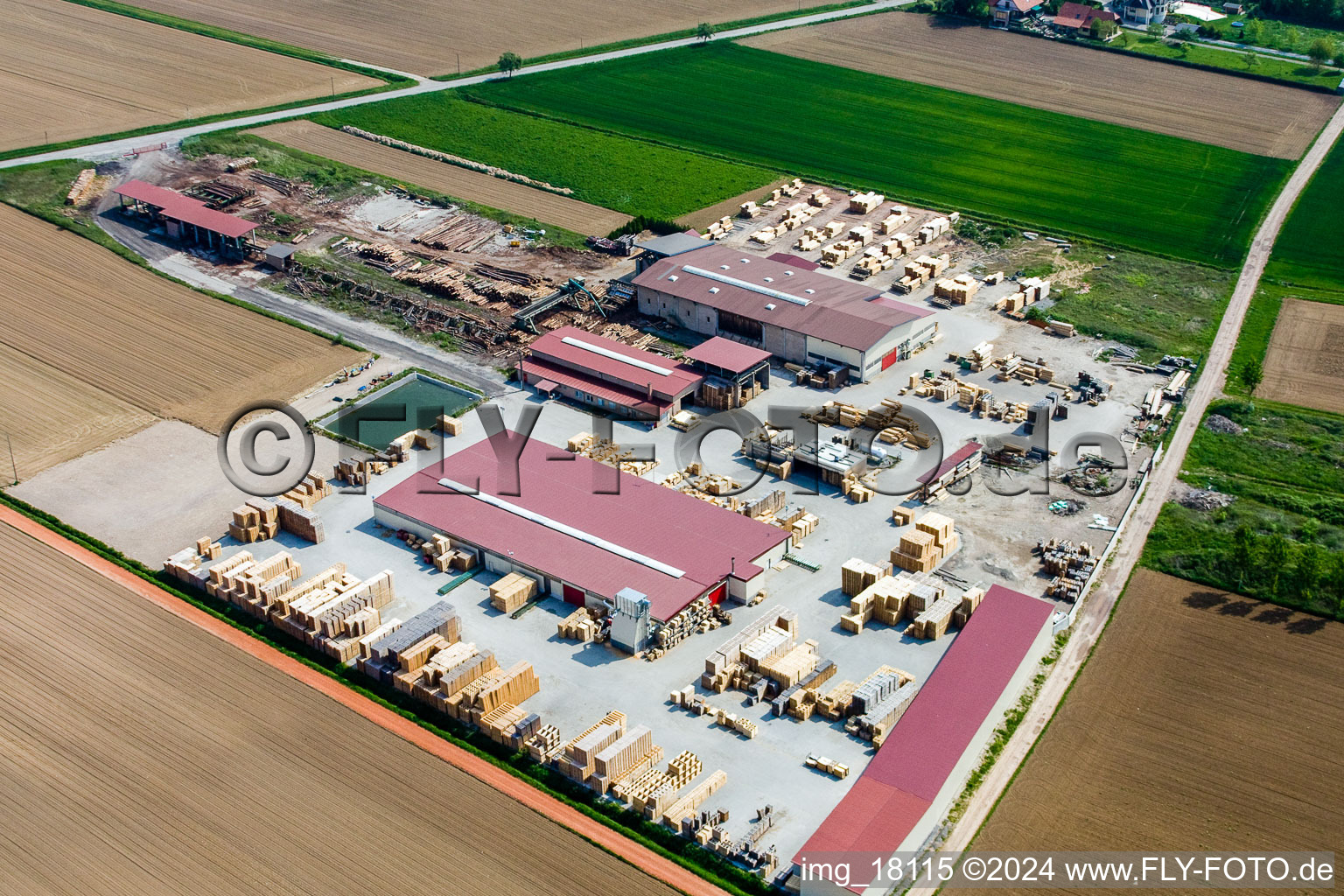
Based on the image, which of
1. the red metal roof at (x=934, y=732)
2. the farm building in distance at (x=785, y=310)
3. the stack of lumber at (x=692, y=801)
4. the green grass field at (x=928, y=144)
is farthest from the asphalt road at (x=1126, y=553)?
the farm building in distance at (x=785, y=310)

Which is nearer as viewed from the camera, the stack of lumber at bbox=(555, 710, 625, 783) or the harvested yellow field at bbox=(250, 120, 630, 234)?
the stack of lumber at bbox=(555, 710, 625, 783)

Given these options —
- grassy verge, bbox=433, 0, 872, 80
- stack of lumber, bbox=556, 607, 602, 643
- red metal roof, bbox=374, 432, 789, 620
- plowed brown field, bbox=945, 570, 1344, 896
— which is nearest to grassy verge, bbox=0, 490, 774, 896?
stack of lumber, bbox=556, 607, 602, 643

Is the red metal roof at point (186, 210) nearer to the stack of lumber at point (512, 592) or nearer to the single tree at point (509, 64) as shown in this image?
the single tree at point (509, 64)

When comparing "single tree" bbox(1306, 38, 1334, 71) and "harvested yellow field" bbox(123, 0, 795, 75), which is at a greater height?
"single tree" bbox(1306, 38, 1334, 71)

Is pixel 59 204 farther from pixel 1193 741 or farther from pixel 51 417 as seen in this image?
pixel 1193 741

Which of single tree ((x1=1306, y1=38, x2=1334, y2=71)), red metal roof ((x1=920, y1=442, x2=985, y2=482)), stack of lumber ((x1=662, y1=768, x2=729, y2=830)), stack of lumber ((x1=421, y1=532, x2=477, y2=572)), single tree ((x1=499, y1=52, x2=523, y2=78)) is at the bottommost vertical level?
stack of lumber ((x1=662, y1=768, x2=729, y2=830))

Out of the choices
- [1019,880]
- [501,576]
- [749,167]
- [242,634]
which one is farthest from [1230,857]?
[749,167]

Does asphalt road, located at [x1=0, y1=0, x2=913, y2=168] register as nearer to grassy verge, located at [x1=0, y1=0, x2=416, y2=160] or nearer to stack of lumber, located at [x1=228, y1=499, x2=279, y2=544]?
grassy verge, located at [x1=0, y1=0, x2=416, y2=160]
